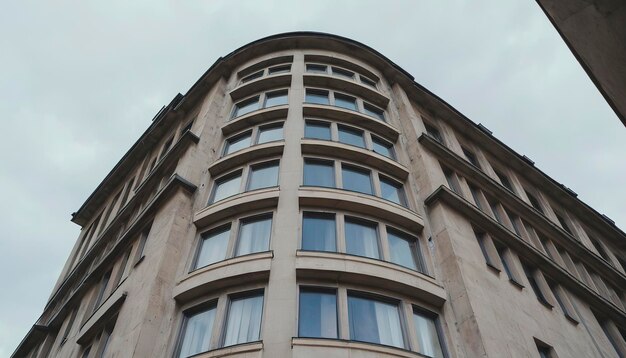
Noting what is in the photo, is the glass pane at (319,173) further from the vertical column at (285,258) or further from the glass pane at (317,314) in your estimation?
the glass pane at (317,314)

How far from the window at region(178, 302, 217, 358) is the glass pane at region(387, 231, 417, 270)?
655 centimetres

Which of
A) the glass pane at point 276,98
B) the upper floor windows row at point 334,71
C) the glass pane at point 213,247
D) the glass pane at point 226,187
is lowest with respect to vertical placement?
the glass pane at point 213,247

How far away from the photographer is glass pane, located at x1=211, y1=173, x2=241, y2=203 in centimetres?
1842

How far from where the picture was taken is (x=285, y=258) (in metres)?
13.9

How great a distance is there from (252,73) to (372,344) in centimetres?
2013

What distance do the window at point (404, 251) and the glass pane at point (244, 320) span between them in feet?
17.0

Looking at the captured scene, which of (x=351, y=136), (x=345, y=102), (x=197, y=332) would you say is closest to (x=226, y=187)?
(x=351, y=136)

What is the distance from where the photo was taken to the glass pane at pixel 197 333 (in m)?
12.9

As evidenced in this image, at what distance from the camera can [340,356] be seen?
11523 mm

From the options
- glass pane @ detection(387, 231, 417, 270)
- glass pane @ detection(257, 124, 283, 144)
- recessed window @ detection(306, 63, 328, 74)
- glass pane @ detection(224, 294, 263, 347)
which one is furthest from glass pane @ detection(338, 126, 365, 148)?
glass pane @ detection(224, 294, 263, 347)

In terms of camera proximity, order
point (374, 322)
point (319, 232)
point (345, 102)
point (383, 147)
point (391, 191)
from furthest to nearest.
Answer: point (345, 102)
point (383, 147)
point (391, 191)
point (319, 232)
point (374, 322)

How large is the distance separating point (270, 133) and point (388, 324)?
11.3 meters

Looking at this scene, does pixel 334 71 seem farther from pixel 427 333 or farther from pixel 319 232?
pixel 427 333

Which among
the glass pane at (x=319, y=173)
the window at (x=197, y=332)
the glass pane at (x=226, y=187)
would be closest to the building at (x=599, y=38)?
the window at (x=197, y=332)
